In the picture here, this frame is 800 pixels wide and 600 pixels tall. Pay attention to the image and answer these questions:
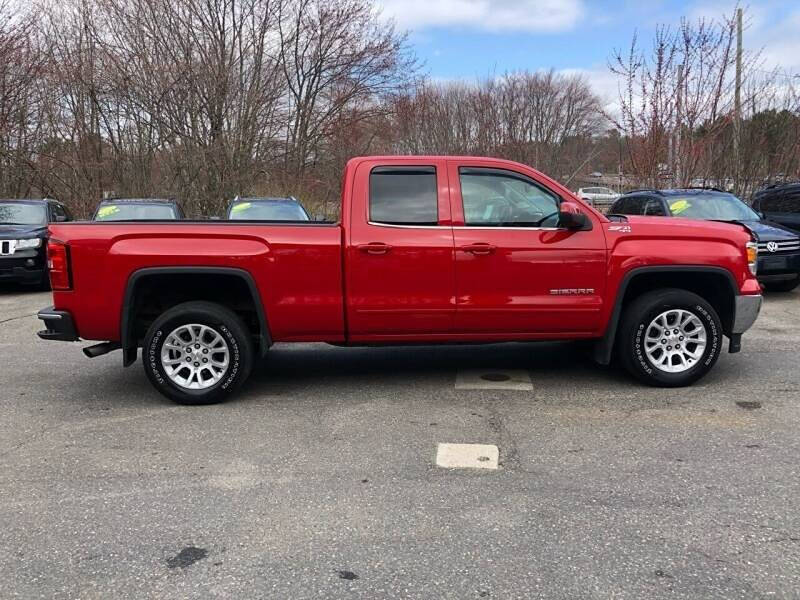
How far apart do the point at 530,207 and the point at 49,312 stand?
13.0ft

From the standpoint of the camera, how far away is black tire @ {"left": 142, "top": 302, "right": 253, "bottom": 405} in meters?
5.16

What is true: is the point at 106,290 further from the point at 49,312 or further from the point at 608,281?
the point at 608,281

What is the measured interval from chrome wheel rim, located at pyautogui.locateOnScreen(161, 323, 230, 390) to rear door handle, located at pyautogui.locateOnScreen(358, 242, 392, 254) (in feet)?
4.37

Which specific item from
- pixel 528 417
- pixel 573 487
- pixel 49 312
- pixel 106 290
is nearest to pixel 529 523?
pixel 573 487

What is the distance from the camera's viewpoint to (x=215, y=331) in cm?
520

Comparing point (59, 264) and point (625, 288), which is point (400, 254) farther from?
point (59, 264)

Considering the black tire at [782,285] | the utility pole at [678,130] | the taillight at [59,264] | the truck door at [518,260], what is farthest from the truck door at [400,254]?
the utility pole at [678,130]

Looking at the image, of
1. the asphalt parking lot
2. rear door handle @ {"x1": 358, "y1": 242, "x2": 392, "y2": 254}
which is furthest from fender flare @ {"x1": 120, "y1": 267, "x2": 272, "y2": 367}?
rear door handle @ {"x1": 358, "y1": 242, "x2": 392, "y2": 254}

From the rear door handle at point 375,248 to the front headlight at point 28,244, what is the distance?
28.5ft

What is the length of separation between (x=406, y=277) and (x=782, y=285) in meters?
8.70

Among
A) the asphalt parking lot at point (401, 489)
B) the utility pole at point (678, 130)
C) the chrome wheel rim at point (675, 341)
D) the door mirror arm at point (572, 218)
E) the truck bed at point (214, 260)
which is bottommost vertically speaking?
the asphalt parking lot at point (401, 489)

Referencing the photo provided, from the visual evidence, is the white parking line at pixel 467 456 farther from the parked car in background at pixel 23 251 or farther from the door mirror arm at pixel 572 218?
the parked car in background at pixel 23 251

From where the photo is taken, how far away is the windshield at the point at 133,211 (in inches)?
493

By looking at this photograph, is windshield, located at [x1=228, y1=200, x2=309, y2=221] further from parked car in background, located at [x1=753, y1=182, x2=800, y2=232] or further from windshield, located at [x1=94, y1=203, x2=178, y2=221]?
parked car in background, located at [x1=753, y1=182, x2=800, y2=232]
